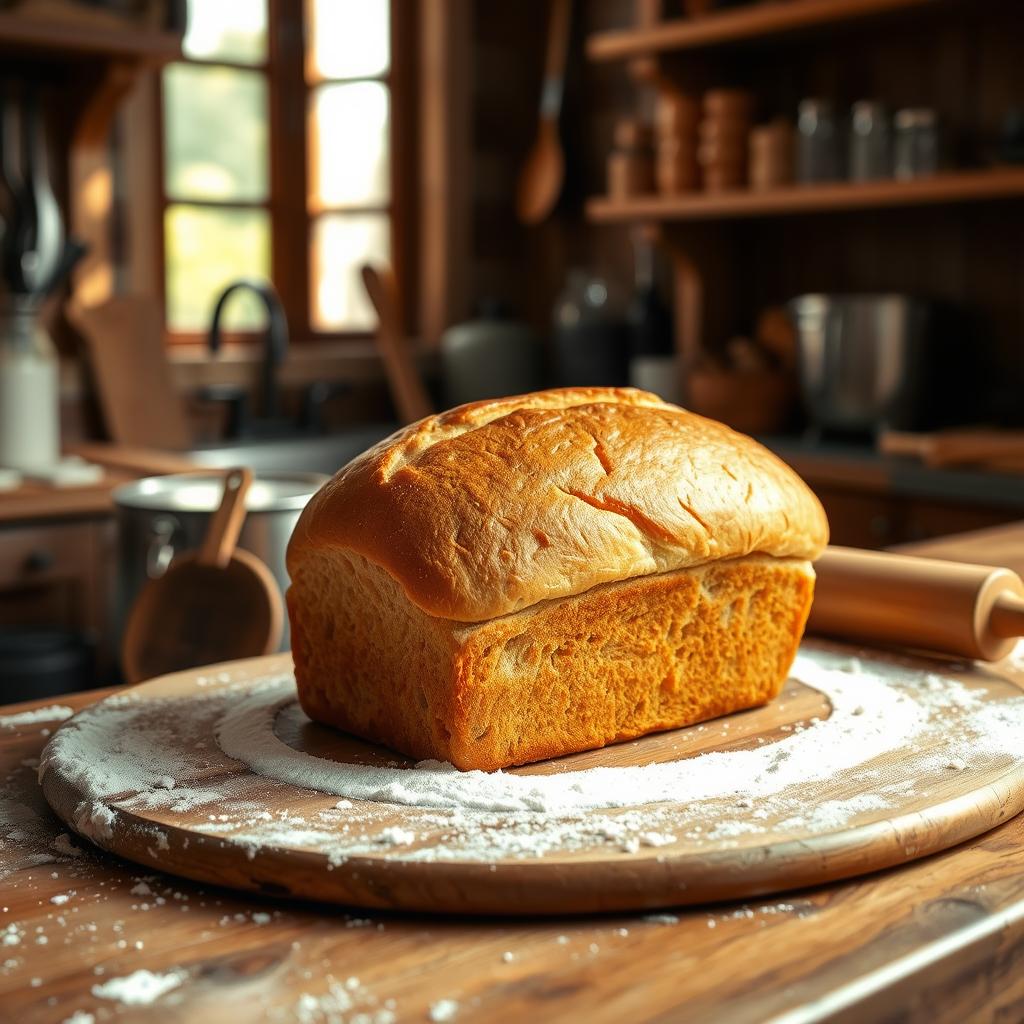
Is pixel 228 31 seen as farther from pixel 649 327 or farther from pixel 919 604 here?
pixel 919 604

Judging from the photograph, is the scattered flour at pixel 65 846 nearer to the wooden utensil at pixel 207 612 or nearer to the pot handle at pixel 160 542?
the wooden utensil at pixel 207 612

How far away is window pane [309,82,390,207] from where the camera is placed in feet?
12.1

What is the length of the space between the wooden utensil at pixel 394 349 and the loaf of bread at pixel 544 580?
244 cm

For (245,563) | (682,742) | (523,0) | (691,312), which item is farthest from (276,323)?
(682,742)

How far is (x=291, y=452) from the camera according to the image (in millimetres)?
3209

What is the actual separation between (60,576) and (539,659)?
1.78m

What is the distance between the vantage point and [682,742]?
0.90m

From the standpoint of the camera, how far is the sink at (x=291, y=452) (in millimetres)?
3100

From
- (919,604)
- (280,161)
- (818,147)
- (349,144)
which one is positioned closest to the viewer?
(919,604)

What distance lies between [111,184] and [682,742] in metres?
2.67

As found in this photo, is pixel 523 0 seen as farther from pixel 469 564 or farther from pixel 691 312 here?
pixel 469 564

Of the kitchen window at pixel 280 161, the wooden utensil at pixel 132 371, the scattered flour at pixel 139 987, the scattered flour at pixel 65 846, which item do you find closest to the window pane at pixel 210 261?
the kitchen window at pixel 280 161

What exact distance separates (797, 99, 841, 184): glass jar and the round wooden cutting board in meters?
2.19

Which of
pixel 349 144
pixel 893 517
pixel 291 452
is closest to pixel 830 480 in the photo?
pixel 893 517
